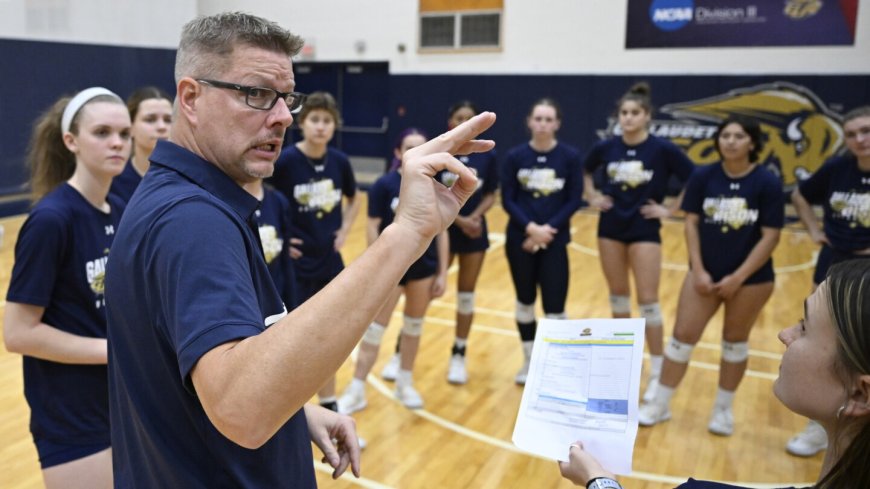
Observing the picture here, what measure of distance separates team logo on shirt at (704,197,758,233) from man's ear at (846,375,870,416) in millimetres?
3471

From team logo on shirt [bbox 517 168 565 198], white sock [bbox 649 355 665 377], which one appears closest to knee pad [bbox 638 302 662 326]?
white sock [bbox 649 355 665 377]

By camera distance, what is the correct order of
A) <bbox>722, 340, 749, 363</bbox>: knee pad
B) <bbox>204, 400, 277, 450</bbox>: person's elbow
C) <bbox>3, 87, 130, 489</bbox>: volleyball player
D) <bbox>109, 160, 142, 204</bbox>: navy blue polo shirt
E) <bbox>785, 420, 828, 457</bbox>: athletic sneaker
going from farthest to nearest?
<bbox>722, 340, 749, 363</bbox>: knee pad < <bbox>785, 420, 828, 457</bbox>: athletic sneaker < <bbox>109, 160, 142, 204</bbox>: navy blue polo shirt < <bbox>3, 87, 130, 489</bbox>: volleyball player < <bbox>204, 400, 277, 450</bbox>: person's elbow

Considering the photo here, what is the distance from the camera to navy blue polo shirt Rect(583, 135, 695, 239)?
545cm

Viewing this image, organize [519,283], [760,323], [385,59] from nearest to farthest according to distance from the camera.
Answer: [519,283]
[760,323]
[385,59]

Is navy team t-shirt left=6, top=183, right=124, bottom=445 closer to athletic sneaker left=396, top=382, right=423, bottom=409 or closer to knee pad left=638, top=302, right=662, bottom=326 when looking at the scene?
athletic sneaker left=396, top=382, right=423, bottom=409

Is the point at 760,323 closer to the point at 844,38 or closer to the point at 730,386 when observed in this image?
the point at 730,386

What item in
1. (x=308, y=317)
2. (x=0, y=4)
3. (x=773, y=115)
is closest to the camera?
(x=308, y=317)

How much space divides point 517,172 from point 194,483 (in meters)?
4.51

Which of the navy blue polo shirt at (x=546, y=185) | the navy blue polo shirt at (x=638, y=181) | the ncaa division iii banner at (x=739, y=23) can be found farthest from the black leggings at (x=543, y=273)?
the ncaa division iii banner at (x=739, y=23)

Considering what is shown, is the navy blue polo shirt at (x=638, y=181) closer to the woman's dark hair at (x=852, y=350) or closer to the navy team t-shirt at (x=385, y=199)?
the navy team t-shirt at (x=385, y=199)

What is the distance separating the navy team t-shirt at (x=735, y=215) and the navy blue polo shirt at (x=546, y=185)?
1.04m

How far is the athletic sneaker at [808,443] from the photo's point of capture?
4504mm

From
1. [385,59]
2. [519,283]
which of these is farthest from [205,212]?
[385,59]

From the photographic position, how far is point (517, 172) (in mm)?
5605
